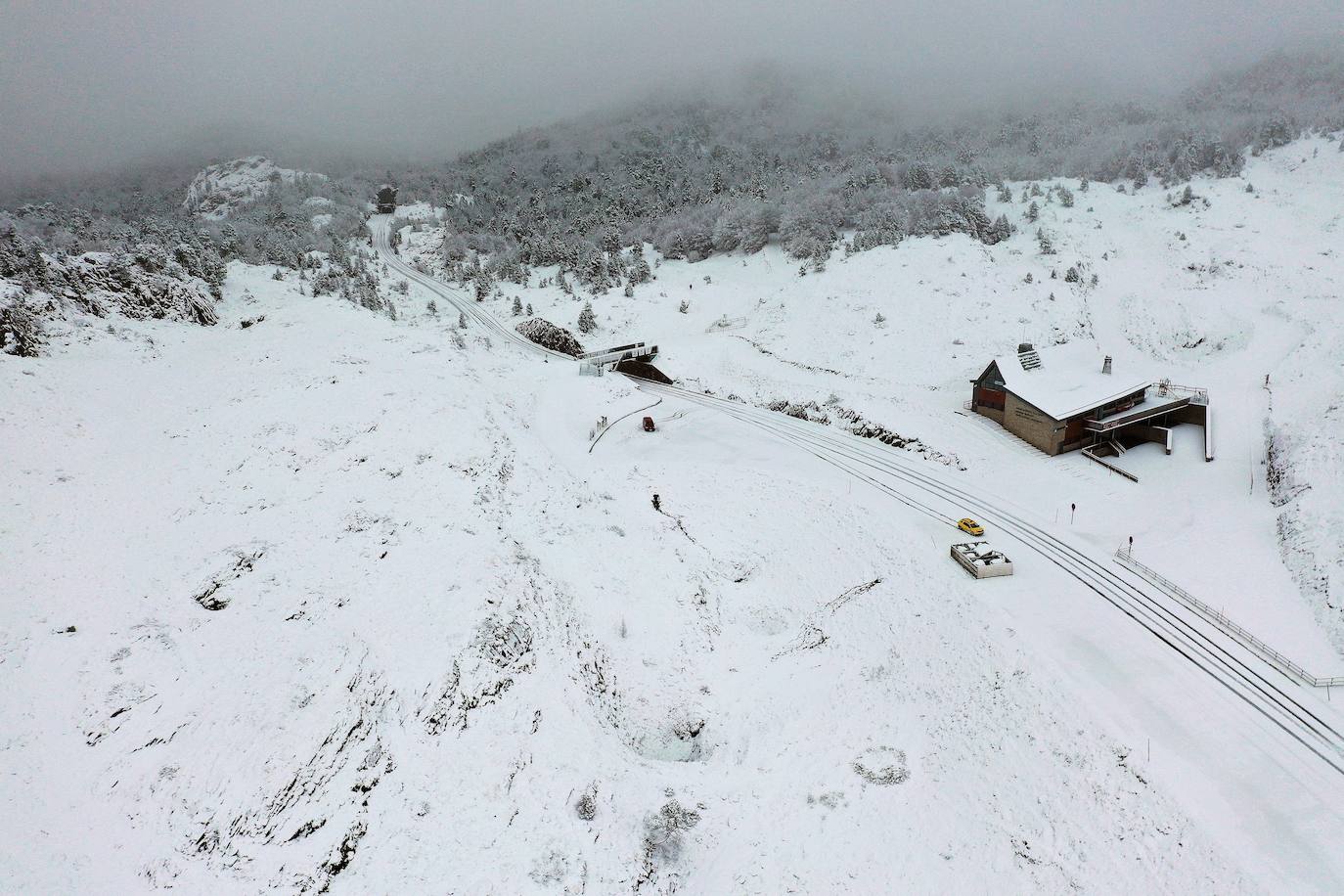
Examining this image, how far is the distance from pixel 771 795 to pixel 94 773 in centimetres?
1693

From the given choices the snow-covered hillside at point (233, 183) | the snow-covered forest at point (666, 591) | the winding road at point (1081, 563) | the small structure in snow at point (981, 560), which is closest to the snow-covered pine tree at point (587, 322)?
the snow-covered forest at point (666, 591)

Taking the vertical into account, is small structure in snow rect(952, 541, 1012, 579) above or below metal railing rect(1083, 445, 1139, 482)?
above

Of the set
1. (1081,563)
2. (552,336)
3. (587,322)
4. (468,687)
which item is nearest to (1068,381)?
(1081,563)

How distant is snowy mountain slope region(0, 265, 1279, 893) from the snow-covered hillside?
99.8 m

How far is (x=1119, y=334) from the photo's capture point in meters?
51.6

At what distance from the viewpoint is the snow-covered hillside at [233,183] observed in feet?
352

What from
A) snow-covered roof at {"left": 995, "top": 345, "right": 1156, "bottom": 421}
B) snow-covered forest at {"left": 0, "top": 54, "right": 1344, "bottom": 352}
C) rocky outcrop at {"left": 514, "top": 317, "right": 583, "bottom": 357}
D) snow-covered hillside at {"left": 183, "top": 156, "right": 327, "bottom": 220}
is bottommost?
snow-covered roof at {"left": 995, "top": 345, "right": 1156, "bottom": 421}

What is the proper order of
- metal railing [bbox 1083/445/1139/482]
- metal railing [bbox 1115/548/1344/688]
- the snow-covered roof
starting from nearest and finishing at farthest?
metal railing [bbox 1115/548/1344/688], metal railing [bbox 1083/445/1139/482], the snow-covered roof

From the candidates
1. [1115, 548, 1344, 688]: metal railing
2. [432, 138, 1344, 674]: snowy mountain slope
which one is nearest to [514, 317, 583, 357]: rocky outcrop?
[432, 138, 1344, 674]: snowy mountain slope

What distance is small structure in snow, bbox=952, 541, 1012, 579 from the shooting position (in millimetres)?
26094

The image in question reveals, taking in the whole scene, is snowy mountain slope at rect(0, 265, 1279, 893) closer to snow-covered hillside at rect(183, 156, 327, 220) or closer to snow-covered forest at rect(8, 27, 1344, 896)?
snow-covered forest at rect(8, 27, 1344, 896)

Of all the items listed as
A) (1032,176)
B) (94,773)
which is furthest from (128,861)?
(1032,176)

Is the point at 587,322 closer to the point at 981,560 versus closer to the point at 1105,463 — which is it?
the point at 1105,463

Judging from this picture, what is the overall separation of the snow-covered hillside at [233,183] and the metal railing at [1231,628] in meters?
130
